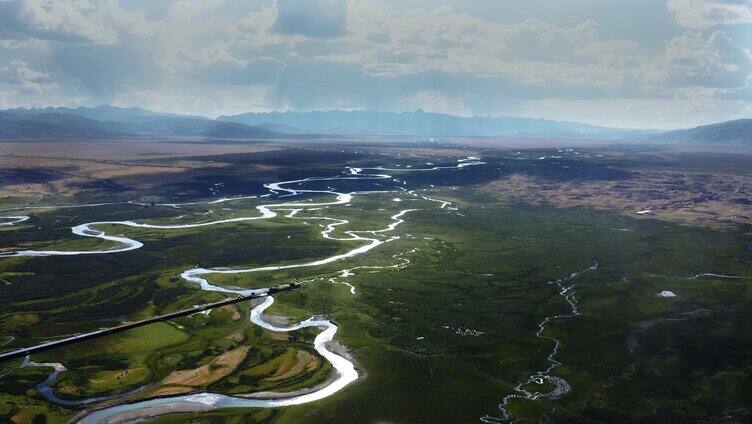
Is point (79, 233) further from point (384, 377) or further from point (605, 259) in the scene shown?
point (605, 259)

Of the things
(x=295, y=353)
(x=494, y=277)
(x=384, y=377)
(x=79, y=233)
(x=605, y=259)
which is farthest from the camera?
(x=79, y=233)

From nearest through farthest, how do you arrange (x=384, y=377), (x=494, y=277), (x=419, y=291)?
(x=384, y=377)
(x=419, y=291)
(x=494, y=277)

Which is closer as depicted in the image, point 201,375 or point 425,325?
point 201,375

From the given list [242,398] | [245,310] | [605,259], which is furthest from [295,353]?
[605,259]

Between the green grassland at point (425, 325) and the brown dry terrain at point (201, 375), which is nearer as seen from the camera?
the green grassland at point (425, 325)

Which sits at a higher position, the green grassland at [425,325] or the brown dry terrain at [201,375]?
the green grassland at [425,325]

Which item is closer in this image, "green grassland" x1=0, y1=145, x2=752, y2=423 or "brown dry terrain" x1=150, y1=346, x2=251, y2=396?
"green grassland" x1=0, y1=145, x2=752, y2=423

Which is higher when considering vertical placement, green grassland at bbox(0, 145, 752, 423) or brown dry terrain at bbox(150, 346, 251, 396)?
green grassland at bbox(0, 145, 752, 423)

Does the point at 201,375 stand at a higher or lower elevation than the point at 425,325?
lower
